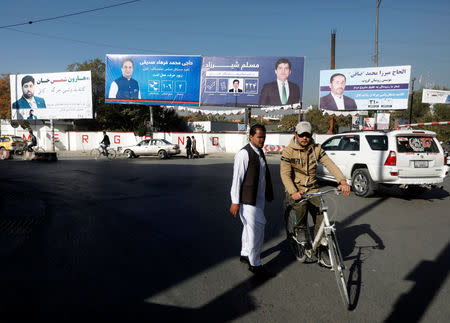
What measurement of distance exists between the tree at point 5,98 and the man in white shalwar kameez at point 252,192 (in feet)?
210

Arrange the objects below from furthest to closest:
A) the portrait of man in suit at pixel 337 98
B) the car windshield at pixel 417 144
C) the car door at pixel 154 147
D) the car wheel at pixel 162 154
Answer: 1. the portrait of man in suit at pixel 337 98
2. the car door at pixel 154 147
3. the car wheel at pixel 162 154
4. the car windshield at pixel 417 144

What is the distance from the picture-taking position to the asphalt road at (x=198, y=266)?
3.14 m

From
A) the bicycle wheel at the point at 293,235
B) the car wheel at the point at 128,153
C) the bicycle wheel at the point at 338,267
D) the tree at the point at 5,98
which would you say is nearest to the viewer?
the bicycle wheel at the point at 338,267

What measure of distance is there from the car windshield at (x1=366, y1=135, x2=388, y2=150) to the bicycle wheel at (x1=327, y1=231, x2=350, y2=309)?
5.93 metres

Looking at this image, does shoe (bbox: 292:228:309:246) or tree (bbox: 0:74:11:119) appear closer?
shoe (bbox: 292:228:309:246)

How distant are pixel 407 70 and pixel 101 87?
38.4 m

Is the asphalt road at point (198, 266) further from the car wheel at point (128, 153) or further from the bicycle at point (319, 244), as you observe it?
the car wheel at point (128, 153)

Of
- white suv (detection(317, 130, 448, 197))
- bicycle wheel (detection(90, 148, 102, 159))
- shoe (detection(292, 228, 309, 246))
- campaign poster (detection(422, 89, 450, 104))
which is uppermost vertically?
campaign poster (detection(422, 89, 450, 104))

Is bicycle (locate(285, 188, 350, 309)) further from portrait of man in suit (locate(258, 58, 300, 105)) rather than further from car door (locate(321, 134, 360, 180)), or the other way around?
portrait of man in suit (locate(258, 58, 300, 105))

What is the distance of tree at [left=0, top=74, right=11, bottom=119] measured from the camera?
55.5 meters

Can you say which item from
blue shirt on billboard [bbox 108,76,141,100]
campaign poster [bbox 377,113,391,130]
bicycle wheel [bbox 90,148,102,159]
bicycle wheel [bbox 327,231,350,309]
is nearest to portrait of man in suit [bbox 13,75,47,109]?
blue shirt on billboard [bbox 108,76,141,100]

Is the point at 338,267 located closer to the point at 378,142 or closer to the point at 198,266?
the point at 198,266

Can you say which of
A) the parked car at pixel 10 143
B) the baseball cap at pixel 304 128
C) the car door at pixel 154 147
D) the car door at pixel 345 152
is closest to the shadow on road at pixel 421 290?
the baseball cap at pixel 304 128

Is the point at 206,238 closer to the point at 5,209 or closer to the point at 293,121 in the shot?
the point at 5,209
